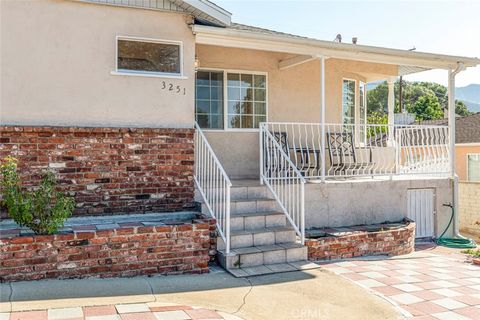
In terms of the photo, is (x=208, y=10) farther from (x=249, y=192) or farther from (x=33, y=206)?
(x=33, y=206)

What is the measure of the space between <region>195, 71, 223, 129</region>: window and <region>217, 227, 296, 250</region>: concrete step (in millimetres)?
2995

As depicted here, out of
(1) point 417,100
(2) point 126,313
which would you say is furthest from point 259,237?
(1) point 417,100

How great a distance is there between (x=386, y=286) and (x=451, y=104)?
5.97m

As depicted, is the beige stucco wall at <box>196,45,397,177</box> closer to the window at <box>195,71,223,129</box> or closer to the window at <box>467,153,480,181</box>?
the window at <box>195,71,223,129</box>

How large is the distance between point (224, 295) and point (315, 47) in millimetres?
5084

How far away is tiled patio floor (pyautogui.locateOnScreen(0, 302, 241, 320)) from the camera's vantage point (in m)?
3.82

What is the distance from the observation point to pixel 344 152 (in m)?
9.83

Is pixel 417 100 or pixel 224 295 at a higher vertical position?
pixel 417 100

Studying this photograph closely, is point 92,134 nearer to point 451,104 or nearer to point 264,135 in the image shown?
point 264,135

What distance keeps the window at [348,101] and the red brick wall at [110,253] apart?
19.3 ft

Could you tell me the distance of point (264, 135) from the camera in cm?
825

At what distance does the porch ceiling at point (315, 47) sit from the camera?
277 inches

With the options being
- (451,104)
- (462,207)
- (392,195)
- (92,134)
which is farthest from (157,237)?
(462,207)

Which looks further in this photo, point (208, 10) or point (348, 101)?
point (348, 101)
